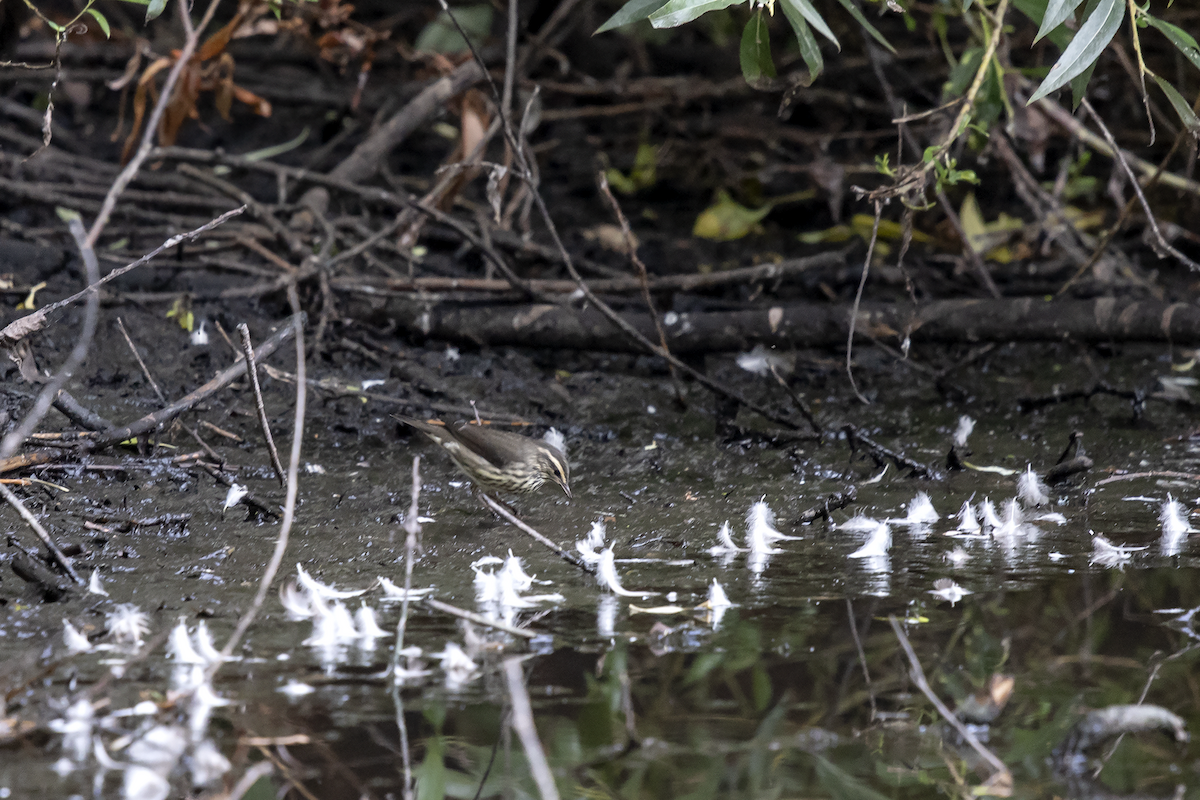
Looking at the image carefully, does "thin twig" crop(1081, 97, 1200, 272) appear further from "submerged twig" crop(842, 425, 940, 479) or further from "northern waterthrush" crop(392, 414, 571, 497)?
"northern waterthrush" crop(392, 414, 571, 497)

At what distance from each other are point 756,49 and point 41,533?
2.22 meters

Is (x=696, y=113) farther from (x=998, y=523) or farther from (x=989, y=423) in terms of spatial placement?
(x=998, y=523)

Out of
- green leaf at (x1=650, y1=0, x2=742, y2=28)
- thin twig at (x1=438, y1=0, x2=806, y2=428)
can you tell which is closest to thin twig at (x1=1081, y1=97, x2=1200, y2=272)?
thin twig at (x1=438, y1=0, x2=806, y2=428)

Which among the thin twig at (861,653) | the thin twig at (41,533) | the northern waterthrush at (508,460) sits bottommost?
the thin twig at (861,653)

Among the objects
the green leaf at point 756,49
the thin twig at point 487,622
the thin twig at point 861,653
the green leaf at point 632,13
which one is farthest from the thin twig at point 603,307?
the thin twig at point 487,622

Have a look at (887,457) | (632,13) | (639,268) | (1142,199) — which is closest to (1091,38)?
(1142,199)

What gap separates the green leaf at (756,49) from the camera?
3166 mm

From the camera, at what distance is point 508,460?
3451 millimetres

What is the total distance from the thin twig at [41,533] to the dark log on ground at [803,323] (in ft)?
7.51

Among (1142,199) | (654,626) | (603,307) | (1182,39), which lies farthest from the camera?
(603,307)

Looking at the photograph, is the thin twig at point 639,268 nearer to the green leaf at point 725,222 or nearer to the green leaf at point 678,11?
the green leaf at point 678,11

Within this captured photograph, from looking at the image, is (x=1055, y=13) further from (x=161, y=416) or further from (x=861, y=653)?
(x=161, y=416)

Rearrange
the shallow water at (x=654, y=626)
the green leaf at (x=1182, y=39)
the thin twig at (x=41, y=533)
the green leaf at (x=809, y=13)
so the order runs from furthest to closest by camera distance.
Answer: the green leaf at (x=1182, y=39) < the green leaf at (x=809, y=13) < the thin twig at (x=41, y=533) < the shallow water at (x=654, y=626)

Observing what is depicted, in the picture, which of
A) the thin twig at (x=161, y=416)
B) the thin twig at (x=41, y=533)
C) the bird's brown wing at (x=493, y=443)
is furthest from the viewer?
the bird's brown wing at (x=493, y=443)
